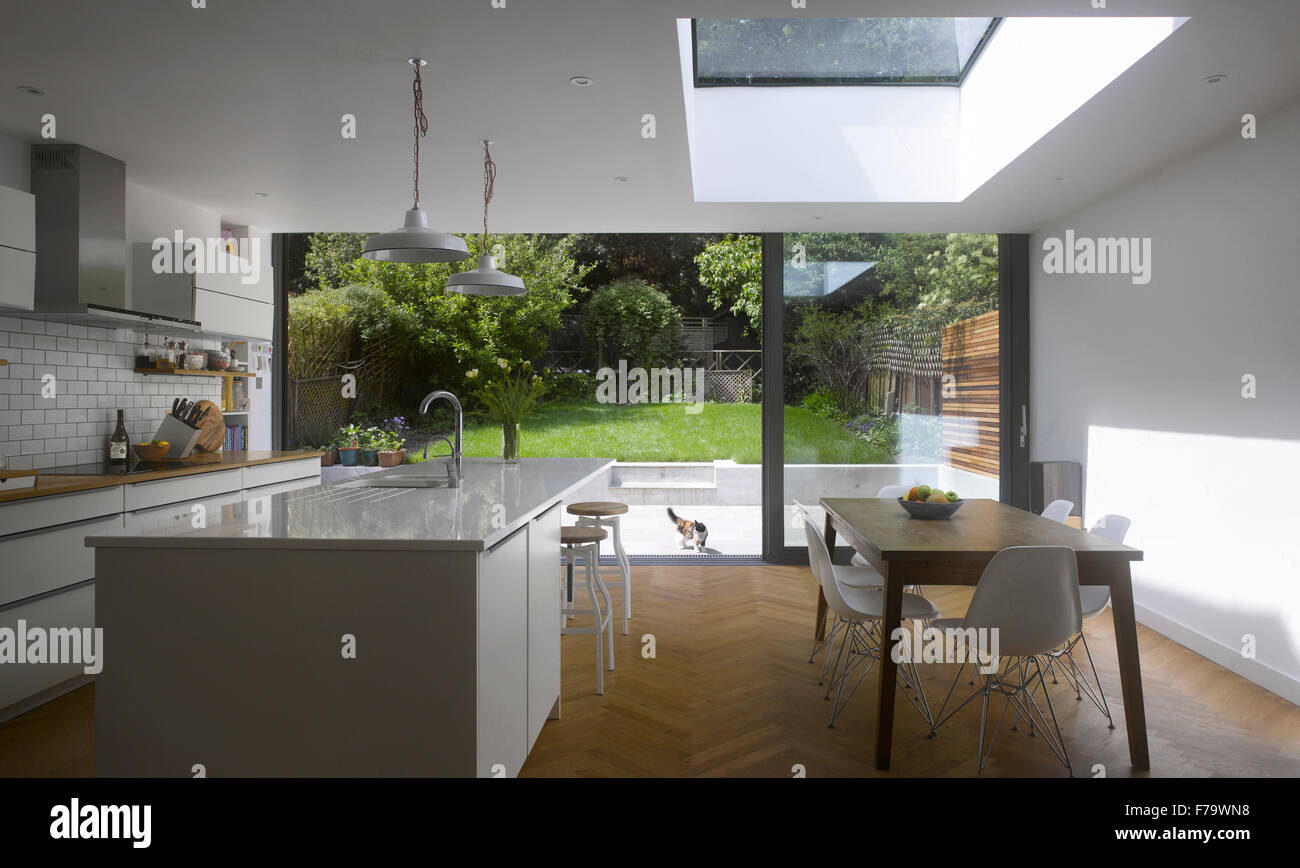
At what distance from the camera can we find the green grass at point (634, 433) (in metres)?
8.52

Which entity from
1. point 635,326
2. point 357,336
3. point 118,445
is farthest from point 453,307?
point 118,445

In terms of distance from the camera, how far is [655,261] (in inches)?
356

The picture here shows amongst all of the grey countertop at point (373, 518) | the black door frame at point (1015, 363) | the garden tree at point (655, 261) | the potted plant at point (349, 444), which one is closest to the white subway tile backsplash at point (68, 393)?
the potted plant at point (349, 444)

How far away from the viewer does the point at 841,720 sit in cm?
307

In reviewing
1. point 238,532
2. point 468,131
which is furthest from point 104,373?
point 238,532

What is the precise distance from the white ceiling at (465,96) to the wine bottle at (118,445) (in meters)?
1.40

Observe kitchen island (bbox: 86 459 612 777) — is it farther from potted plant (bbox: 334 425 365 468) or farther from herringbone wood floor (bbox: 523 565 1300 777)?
potted plant (bbox: 334 425 365 468)

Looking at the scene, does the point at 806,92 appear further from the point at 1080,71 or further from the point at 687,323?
the point at 687,323

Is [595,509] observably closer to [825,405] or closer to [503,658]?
[503,658]

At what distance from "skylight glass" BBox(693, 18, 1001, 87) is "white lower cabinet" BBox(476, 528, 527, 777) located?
3.20m

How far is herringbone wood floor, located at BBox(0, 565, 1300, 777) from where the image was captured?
8.80 ft

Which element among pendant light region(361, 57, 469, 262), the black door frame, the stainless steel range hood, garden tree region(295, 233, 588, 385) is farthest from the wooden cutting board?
the black door frame

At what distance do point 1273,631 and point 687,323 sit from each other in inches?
234

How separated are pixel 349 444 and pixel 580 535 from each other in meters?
3.95
